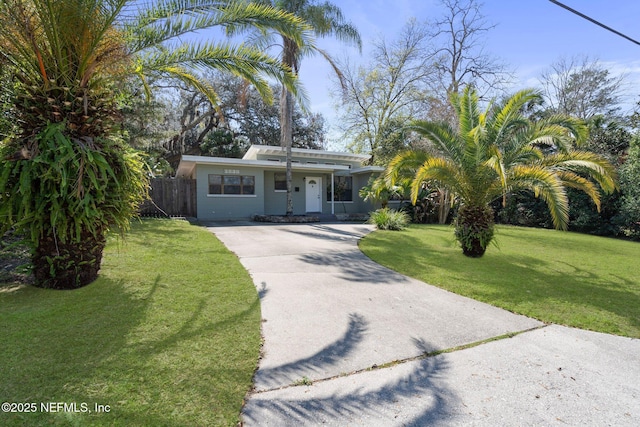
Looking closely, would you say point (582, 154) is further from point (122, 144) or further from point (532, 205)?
point (532, 205)

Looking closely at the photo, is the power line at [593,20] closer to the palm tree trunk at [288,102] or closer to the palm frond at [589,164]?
the palm frond at [589,164]

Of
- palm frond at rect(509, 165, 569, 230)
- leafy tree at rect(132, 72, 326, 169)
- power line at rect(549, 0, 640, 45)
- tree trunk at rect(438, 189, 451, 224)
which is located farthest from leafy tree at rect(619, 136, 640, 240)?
leafy tree at rect(132, 72, 326, 169)

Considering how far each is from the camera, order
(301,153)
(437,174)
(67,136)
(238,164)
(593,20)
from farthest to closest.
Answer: (301,153), (238,164), (437,174), (593,20), (67,136)

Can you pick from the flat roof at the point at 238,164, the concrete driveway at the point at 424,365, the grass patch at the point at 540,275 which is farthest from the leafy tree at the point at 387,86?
the concrete driveway at the point at 424,365

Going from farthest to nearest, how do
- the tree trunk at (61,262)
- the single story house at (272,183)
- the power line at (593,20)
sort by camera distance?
the single story house at (272,183) → the power line at (593,20) → the tree trunk at (61,262)

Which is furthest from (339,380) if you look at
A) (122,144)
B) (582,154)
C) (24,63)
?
(582,154)

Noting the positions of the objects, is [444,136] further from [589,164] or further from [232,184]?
[232,184]

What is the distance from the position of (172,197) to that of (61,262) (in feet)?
40.1

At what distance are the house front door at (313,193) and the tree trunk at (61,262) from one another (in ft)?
47.5

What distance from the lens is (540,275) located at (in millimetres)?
6457

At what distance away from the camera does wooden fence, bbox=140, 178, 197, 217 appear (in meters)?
15.4

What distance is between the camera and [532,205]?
17.1 metres

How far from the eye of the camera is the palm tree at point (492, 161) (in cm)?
663

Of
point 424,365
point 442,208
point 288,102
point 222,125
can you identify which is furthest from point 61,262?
point 222,125
